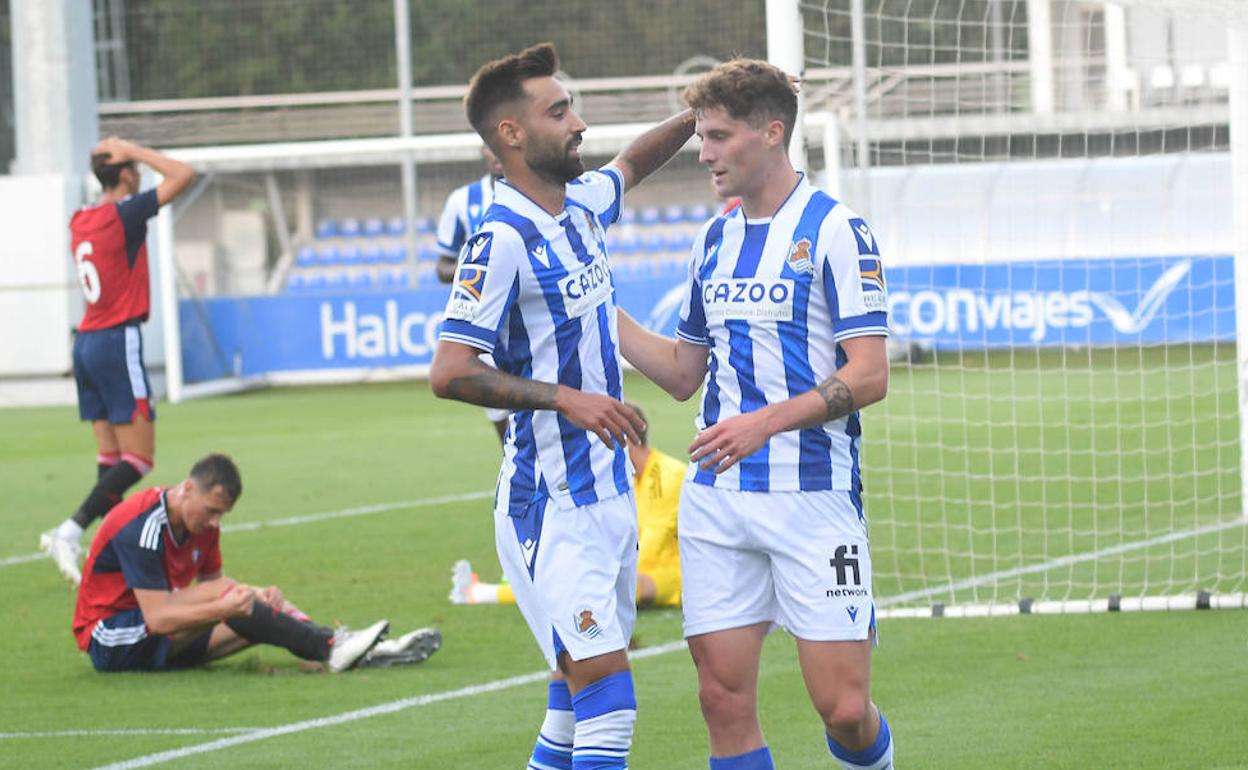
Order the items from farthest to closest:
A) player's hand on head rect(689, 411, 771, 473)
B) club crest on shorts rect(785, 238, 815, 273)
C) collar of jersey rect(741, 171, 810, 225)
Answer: collar of jersey rect(741, 171, 810, 225), club crest on shorts rect(785, 238, 815, 273), player's hand on head rect(689, 411, 771, 473)

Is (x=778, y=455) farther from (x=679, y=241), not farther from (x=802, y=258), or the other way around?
(x=679, y=241)

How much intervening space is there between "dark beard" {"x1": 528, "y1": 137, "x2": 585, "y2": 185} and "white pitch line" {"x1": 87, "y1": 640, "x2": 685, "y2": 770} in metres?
2.67

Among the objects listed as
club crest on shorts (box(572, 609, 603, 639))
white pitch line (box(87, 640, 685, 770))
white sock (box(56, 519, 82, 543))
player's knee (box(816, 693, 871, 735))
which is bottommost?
white pitch line (box(87, 640, 685, 770))

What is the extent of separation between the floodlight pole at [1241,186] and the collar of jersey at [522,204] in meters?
6.14

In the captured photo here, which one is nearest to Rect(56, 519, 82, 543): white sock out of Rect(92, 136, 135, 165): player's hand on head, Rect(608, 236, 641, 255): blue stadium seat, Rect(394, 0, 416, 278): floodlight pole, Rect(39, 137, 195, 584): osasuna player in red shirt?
Rect(39, 137, 195, 584): osasuna player in red shirt

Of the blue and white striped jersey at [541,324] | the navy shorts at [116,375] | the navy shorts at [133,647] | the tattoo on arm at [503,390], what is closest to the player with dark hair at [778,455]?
the blue and white striped jersey at [541,324]

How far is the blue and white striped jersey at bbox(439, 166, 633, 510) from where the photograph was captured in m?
4.79

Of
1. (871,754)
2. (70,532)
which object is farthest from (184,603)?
Result: (871,754)

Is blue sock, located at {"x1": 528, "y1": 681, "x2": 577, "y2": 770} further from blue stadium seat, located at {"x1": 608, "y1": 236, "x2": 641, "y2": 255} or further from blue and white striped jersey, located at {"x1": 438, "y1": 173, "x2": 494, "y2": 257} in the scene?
blue stadium seat, located at {"x1": 608, "y1": 236, "x2": 641, "y2": 255}

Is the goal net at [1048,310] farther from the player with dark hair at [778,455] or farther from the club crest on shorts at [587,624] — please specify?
the club crest on shorts at [587,624]

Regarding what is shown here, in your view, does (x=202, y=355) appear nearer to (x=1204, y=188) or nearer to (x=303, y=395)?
(x=303, y=395)

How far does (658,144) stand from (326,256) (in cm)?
2454

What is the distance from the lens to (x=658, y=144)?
5.67m

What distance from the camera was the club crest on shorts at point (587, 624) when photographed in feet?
15.7
